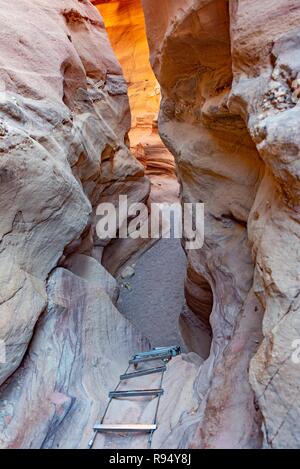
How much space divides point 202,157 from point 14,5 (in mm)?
3549

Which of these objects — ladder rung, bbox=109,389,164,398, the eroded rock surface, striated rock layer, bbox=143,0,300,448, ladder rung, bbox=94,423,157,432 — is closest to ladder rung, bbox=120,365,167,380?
ladder rung, bbox=109,389,164,398

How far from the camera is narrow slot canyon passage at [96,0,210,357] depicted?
700 centimetres

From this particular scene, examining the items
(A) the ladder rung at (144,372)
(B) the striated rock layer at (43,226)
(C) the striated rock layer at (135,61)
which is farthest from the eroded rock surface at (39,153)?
(C) the striated rock layer at (135,61)

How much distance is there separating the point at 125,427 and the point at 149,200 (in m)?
7.46

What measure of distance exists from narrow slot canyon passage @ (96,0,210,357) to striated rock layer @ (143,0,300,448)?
166 centimetres

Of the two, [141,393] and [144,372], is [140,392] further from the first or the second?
[144,372]

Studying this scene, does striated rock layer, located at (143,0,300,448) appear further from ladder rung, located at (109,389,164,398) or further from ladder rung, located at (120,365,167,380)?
ladder rung, located at (120,365,167,380)

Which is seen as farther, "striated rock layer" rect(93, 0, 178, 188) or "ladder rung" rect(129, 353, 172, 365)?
"striated rock layer" rect(93, 0, 178, 188)

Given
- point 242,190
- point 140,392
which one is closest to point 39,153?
→ point 242,190

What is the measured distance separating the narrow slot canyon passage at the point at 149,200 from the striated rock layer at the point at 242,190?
1661 mm

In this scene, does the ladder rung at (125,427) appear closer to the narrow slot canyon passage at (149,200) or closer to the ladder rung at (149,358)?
the ladder rung at (149,358)

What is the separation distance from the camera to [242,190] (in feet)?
14.2

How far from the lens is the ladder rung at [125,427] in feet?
9.55
